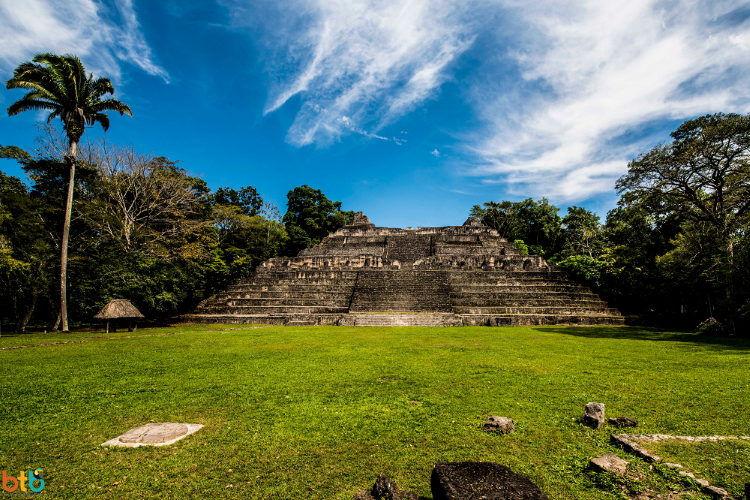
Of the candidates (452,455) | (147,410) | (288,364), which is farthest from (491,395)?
(147,410)

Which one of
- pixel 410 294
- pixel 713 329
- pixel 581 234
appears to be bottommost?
pixel 713 329

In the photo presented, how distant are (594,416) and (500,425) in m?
0.91

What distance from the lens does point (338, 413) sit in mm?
3475

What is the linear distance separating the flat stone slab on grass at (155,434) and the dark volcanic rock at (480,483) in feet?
7.73

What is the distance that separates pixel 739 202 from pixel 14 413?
673 inches

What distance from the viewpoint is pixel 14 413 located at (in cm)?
348

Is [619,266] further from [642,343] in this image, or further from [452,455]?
[452,455]

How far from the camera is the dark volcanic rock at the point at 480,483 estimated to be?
1770mm

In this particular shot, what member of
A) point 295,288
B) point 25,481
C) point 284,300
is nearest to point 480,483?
point 25,481

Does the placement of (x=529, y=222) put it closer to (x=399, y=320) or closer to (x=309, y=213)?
(x=309, y=213)

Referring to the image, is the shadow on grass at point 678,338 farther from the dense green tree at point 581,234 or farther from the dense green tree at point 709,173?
the dense green tree at point 581,234

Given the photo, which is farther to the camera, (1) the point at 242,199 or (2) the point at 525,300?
(1) the point at 242,199

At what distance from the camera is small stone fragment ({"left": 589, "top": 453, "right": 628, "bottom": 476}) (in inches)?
90.0

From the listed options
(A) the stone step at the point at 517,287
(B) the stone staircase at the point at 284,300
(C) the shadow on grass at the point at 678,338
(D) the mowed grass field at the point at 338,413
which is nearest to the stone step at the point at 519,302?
(A) the stone step at the point at 517,287
